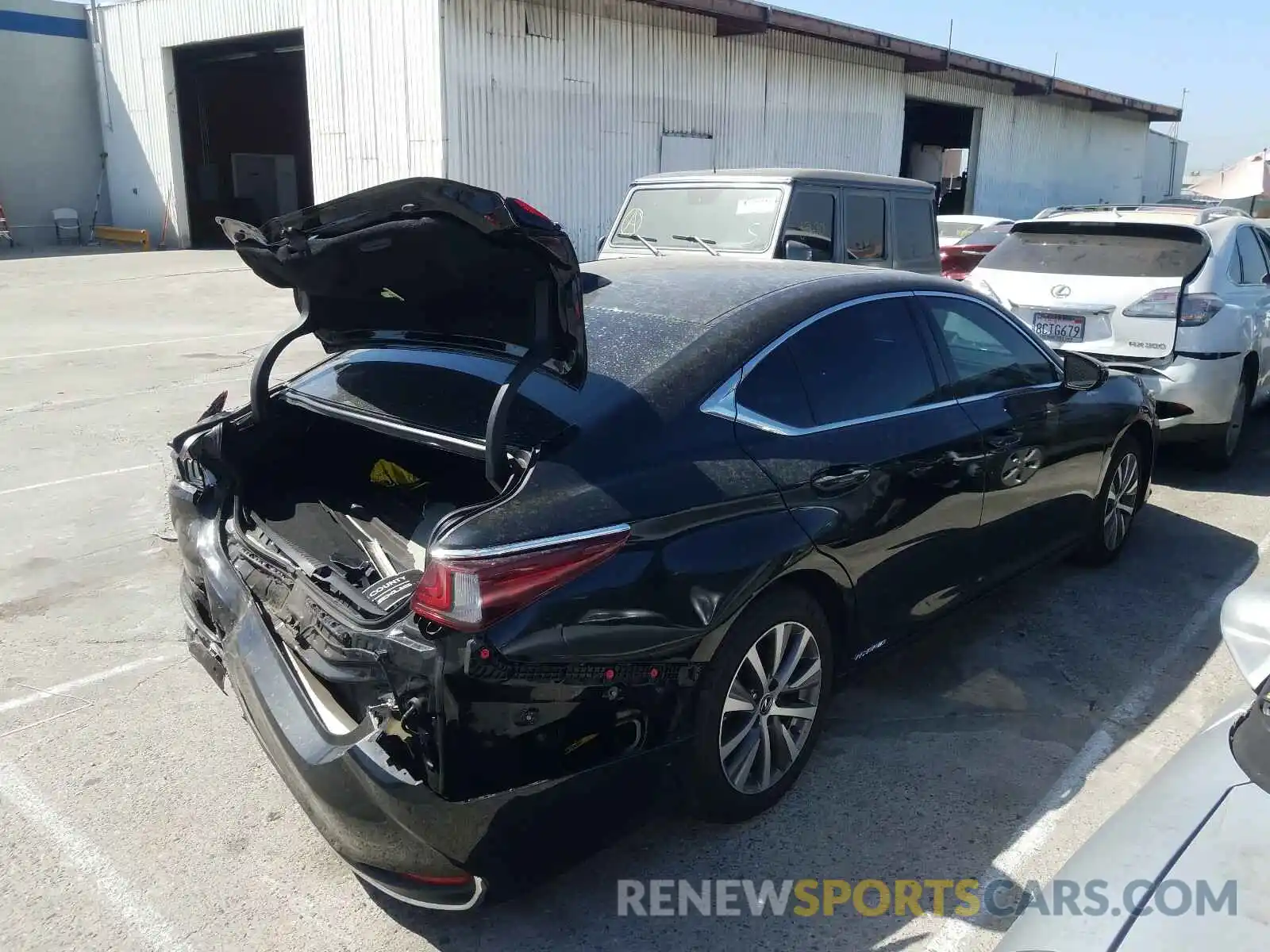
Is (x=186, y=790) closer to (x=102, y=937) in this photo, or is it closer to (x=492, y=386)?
(x=102, y=937)

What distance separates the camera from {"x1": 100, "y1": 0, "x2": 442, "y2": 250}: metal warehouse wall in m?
15.8

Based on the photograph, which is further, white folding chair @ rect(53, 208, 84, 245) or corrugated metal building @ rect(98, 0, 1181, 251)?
white folding chair @ rect(53, 208, 84, 245)

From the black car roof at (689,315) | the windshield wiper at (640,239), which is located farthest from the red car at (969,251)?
the black car roof at (689,315)

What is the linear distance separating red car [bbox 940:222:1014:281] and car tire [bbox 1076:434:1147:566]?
20.5 ft

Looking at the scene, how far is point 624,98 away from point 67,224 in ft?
51.6

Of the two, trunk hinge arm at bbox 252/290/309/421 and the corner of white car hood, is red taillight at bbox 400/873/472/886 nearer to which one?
the corner of white car hood

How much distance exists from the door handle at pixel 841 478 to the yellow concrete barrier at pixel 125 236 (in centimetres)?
2443

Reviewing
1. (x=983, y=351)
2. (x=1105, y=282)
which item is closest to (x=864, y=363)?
(x=983, y=351)

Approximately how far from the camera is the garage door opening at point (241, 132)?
964 inches

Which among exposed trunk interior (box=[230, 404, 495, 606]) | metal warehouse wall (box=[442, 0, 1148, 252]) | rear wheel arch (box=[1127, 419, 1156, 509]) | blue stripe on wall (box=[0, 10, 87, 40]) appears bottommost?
rear wheel arch (box=[1127, 419, 1156, 509])

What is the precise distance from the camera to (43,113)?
25.0 m

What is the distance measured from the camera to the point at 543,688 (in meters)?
2.52

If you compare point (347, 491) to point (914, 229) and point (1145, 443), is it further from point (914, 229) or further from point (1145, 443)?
point (914, 229)

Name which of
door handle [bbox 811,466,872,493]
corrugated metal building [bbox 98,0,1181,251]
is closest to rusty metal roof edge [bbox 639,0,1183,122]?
corrugated metal building [bbox 98,0,1181,251]
